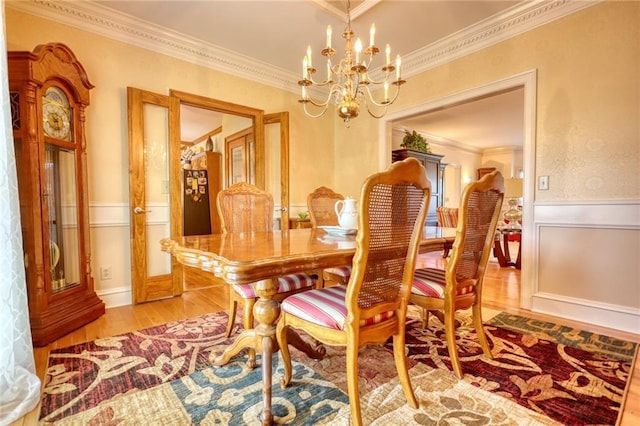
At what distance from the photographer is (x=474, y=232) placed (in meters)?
1.63

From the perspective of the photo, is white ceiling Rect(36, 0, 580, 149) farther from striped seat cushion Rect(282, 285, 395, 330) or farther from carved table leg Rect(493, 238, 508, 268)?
carved table leg Rect(493, 238, 508, 268)

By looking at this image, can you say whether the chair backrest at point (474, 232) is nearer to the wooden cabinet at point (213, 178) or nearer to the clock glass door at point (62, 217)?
the clock glass door at point (62, 217)

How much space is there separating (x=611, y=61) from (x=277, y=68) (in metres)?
3.16

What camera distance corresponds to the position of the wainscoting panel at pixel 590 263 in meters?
2.20

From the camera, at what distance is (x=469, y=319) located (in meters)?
2.38

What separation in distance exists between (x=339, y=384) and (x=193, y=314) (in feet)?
5.04

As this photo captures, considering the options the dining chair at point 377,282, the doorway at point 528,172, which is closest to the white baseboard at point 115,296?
the dining chair at point 377,282

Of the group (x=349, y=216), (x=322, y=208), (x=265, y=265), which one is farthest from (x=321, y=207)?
(x=265, y=265)

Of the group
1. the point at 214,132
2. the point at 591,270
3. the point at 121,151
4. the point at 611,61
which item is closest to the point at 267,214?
the point at 121,151

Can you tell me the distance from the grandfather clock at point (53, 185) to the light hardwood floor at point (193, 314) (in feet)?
0.43

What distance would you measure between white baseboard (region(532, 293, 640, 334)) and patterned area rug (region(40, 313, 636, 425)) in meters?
0.31

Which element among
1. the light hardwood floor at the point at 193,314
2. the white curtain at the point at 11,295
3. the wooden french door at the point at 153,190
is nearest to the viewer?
the white curtain at the point at 11,295

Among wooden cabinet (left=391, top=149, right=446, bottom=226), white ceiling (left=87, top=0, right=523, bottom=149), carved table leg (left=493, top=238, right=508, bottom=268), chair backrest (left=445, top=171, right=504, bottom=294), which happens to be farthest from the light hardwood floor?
white ceiling (left=87, top=0, right=523, bottom=149)

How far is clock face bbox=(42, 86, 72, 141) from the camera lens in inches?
85.8
